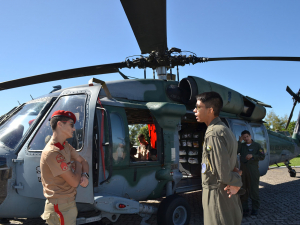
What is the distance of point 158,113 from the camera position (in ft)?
14.2

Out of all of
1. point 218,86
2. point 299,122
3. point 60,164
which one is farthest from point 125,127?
point 299,122

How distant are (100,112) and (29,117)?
46.9 inches

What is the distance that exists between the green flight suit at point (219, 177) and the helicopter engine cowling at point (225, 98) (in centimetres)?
292

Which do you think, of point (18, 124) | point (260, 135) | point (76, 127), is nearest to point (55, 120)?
point (76, 127)

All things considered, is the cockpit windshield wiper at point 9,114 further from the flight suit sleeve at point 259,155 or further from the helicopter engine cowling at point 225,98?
the flight suit sleeve at point 259,155

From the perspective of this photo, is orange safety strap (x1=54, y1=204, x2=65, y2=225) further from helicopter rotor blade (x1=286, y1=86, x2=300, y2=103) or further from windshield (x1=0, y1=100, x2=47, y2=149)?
helicopter rotor blade (x1=286, y1=86, x2=300, y2=103)

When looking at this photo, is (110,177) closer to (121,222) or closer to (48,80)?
(121,222)

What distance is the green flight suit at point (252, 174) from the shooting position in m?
5.26

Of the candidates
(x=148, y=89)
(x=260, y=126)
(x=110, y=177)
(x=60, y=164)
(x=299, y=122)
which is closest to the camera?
(x=60, y=164)

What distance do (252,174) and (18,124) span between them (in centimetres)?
453

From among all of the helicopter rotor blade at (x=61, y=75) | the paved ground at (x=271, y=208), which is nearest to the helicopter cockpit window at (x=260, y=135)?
the paved ground at (x=271, y=208)

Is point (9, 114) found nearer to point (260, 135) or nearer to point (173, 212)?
point (173, 212)

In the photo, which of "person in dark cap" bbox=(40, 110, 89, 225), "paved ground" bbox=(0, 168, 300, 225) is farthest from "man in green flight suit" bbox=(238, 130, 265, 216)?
"person in dark cap" bbox=(40, 110, 89, 225)

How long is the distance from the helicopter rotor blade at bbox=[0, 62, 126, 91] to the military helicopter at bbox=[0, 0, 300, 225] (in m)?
0.02
